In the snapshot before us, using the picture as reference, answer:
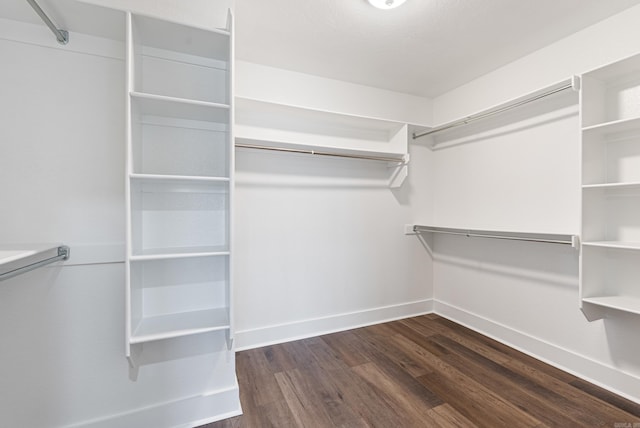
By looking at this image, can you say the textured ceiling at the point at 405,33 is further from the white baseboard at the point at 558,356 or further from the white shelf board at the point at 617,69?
the white baseboard at the point at 558,356

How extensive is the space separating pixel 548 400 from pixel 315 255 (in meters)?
1.89

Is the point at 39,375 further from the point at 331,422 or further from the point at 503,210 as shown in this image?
the point at 503,210

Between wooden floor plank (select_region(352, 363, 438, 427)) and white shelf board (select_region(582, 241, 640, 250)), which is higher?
white shelf board (select_region(582, 241, 640, 250))

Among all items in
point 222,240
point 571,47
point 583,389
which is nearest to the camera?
point 222,240

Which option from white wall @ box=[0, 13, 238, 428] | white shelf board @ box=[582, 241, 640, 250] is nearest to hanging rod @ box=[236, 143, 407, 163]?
white wall @ box=[0, 13, 238, 428]

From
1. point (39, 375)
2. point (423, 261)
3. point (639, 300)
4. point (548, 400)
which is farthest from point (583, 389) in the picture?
point (39, 375)

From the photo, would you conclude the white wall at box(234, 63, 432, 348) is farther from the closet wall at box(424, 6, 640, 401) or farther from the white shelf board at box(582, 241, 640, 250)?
the white shelf board at box(582, 241, 640, 250)

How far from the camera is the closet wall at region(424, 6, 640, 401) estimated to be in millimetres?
1857

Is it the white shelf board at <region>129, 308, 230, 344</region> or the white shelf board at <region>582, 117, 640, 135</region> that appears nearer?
the white shelf board at <region>129, 308, 230, 344</region>

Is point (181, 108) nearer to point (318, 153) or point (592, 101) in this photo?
point (318, 153)

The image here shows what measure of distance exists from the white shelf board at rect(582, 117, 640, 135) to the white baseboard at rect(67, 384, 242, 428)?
8.65ft

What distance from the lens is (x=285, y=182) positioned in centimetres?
255

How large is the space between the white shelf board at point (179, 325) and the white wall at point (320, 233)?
2.75 feet

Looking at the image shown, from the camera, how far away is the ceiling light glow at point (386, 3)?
161 cm
